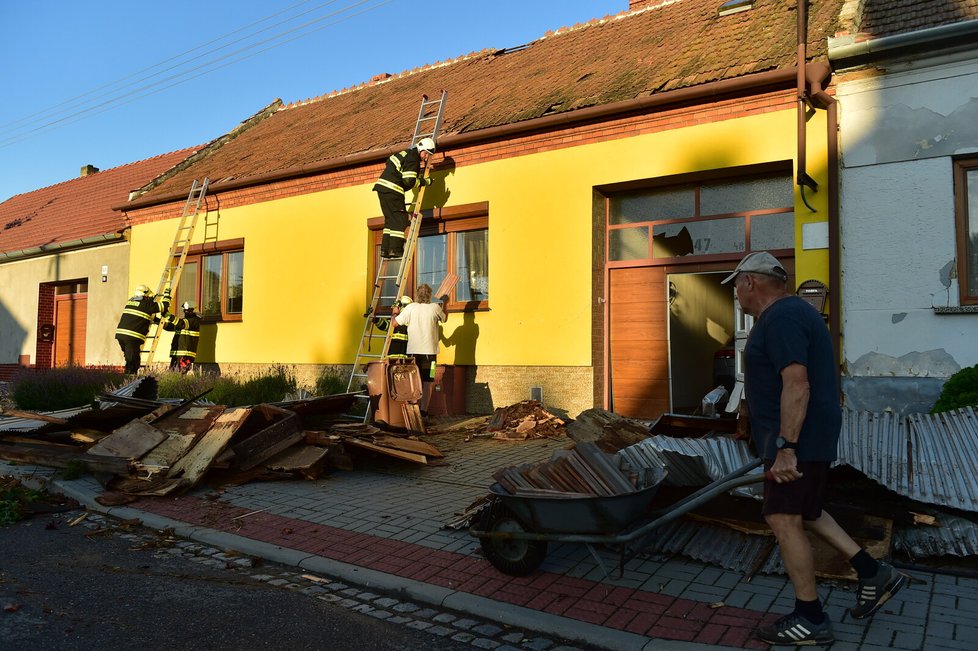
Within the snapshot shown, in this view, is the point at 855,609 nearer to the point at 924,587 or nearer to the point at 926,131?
the point at 924,587

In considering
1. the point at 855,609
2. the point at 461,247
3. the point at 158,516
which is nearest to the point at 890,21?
the point at 461,247

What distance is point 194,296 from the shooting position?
49.3ft

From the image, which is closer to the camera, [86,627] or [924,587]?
[86,627]

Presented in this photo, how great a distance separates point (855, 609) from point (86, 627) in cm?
377

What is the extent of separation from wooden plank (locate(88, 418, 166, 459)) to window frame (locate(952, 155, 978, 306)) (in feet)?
26.7

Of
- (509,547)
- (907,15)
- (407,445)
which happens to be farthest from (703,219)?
(509,547)

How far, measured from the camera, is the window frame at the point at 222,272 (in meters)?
14.1

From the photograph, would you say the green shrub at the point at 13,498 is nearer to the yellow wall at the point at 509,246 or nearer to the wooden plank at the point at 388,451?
the wooden plank at the point at 388,451

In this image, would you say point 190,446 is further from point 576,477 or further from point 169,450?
point 576,477

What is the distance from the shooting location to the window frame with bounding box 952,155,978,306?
736 centimetres

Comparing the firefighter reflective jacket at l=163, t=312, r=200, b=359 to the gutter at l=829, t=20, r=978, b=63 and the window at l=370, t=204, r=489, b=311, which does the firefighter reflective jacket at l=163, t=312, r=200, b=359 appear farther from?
the gutter at l=829, t=20, r=978, b=63

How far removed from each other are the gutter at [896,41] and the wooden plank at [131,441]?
818cm

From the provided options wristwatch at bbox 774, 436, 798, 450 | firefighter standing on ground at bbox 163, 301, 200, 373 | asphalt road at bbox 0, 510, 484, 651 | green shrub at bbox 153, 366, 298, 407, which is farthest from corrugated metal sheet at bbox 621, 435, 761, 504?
firefighter standing on ground at bbox 163, 301, 200, 373

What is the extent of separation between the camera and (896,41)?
7.52 m
